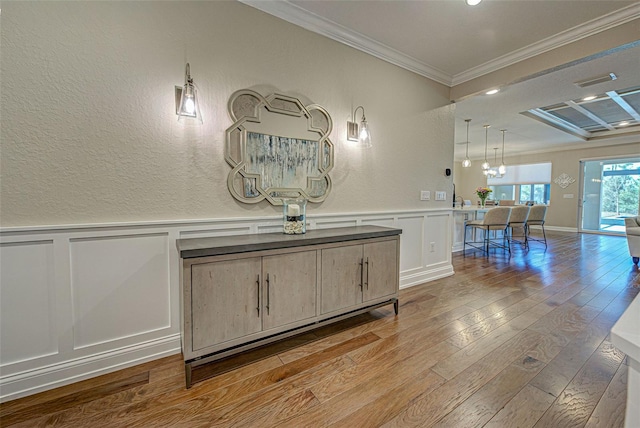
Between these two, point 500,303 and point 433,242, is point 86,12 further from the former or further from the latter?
point 500,303

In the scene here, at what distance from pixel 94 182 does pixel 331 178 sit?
69.1 inches

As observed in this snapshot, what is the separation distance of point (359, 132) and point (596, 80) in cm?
336

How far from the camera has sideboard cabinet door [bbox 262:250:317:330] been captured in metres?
1.79

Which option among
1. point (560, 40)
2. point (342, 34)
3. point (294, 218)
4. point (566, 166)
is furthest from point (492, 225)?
point (566, 166)

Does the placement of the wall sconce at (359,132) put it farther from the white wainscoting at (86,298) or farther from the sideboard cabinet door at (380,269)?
the white wainscoting at (86,298)

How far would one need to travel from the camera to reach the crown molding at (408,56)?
2.21 meters

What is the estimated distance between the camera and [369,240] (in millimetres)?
2277

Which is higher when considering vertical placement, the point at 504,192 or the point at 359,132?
the point at 359,132

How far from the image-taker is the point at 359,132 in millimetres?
2725

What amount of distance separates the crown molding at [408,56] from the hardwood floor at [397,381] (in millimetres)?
2552

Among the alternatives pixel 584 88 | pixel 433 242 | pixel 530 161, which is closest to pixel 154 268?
pixel 433 242

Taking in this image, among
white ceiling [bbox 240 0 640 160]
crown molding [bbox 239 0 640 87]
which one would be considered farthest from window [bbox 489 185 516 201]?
crown molding [bbox 239 0 640 87]

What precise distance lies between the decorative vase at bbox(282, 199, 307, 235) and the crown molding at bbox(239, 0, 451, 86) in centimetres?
155

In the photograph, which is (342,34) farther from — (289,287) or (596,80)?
(596,80)
